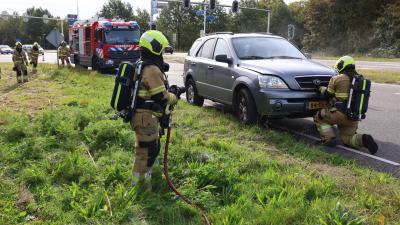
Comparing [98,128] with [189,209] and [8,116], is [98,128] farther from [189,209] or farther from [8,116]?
[189,209]

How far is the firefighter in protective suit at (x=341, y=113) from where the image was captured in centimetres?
626

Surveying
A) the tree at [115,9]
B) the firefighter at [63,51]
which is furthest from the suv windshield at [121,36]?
the tree at [115,9]

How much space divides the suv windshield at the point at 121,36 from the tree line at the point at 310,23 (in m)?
25.0

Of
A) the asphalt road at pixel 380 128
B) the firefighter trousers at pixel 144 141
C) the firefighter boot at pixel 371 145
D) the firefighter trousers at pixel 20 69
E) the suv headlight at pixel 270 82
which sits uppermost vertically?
the suv headlight at pixel 270 82

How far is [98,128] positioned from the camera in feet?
22.2

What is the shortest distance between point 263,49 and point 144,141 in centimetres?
440

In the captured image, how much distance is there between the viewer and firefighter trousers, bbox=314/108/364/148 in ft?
20.7

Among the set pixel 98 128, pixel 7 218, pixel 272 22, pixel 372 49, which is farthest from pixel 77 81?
pixel 272 22

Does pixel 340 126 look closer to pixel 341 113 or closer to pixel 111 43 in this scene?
pixel 341 113

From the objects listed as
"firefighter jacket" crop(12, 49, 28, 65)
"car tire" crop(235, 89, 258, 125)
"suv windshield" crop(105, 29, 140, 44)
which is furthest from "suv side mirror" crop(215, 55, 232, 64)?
"suv windshield" crop(105, 29, 140, 44)

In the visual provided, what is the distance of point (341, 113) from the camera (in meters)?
6.32

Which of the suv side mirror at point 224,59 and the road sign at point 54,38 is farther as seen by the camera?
the road sign at point 54,38

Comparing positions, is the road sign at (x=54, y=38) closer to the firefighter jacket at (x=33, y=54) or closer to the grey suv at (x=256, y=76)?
the firefighter jacket at (x=33, y=54)

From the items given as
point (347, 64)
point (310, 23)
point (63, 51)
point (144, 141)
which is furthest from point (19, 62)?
point (310, 23)
